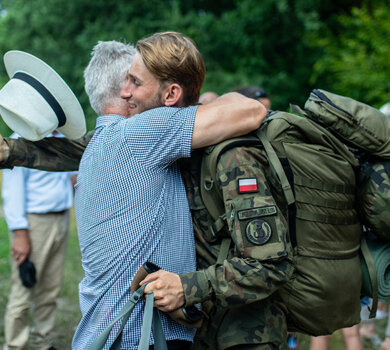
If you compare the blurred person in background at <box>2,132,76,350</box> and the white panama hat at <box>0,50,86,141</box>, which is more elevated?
the white panama hat at <box>0,50,86,141</box>

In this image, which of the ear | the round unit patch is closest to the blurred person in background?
the ear

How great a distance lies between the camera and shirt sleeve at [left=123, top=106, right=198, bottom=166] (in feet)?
6.46

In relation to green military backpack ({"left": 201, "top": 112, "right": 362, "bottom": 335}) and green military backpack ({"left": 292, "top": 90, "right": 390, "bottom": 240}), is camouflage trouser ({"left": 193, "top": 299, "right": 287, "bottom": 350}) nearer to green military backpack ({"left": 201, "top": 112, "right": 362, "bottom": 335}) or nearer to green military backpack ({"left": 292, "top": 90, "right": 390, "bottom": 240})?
green military backpack ({"left": 201, "top": 112, "right": 362, "bottom": 335})

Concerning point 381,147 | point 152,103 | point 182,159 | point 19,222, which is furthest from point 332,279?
point 19,222

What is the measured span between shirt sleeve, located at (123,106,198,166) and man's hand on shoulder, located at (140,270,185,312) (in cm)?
45

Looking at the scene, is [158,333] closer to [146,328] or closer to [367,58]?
[146,328]

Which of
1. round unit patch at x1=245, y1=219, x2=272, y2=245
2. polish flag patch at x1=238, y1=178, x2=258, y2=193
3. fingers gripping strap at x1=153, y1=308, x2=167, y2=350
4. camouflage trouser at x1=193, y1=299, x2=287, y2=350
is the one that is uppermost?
polish flag patch at x1=238, y1=178, x2=258, y2=193

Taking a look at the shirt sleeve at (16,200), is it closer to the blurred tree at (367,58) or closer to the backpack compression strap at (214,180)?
the backpack compression strap at (214,180)

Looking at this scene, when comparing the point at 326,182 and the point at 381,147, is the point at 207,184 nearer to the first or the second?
the point at 326,182

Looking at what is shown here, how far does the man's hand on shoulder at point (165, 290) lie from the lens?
1.85 meters

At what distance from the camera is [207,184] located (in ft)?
6.77

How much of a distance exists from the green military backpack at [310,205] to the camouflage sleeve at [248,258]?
0.14 m

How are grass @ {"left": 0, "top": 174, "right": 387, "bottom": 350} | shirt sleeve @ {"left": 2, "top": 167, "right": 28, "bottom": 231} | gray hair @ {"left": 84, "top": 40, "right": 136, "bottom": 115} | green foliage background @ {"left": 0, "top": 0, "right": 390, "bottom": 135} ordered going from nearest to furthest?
gray hair @ {"left": 84, "top": 40, "right": 136, "bottom": 115}
shirt sleeve @ {"left": 2, "top": 167, "right": 28, "bottom": 231}
grass @ {"left": 0, "top": 174, "right": 387, "bottom": 350}
green foliage background @ {"left": 0, "top": 0, "right": 390, "bottom": 135}

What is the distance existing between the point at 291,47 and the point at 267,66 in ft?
2.84
